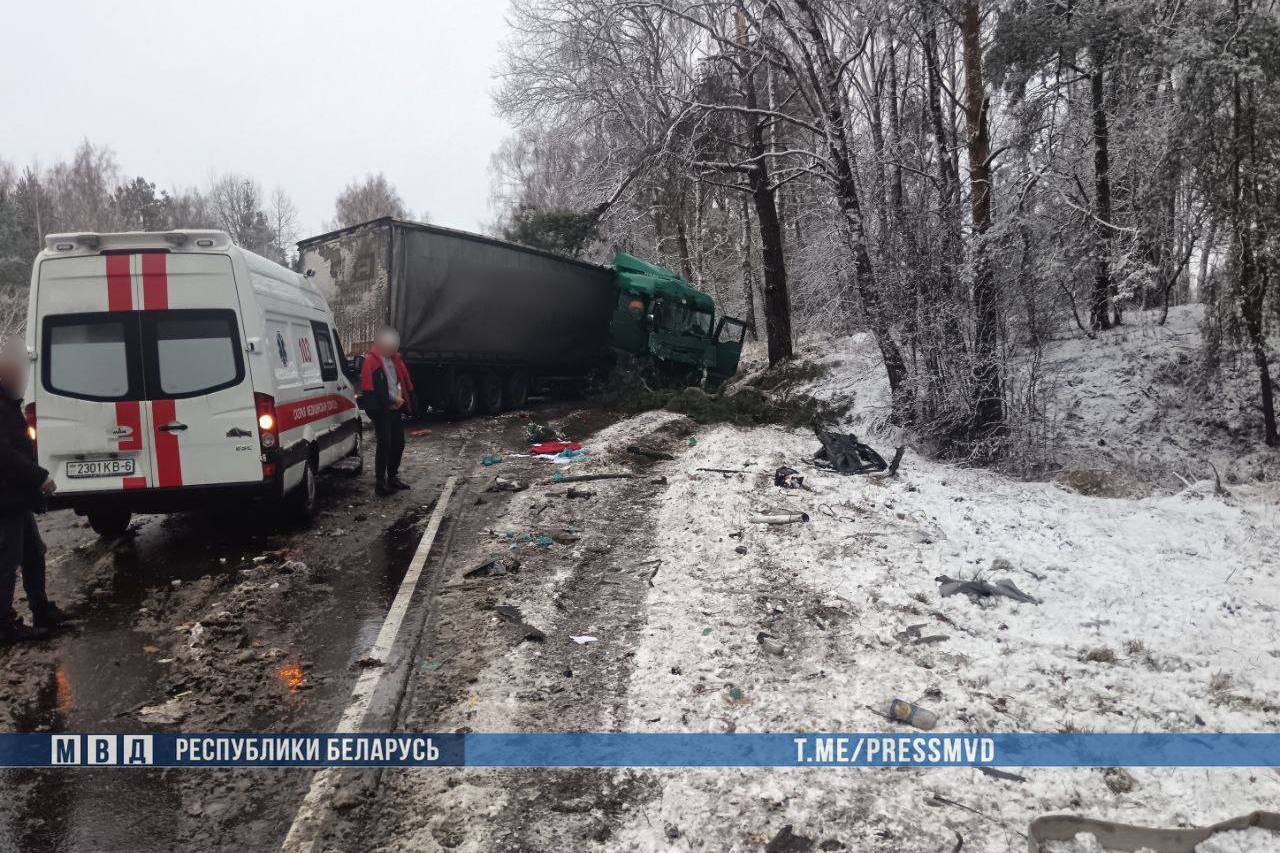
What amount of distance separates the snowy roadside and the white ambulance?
145 inches

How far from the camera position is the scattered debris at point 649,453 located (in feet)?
33.4

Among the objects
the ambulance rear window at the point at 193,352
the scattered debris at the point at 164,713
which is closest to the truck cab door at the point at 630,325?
the ambulance rear window at the point at 193,352

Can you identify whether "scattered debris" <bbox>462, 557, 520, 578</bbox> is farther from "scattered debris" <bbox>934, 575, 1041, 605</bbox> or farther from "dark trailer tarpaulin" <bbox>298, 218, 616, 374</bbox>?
"dark trailer tarpaulin" <bbox>298, 218, 616, 374</bbox>

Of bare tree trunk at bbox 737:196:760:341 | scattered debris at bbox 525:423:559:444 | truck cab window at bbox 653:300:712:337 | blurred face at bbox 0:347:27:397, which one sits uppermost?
bare tree trunk at bbox 737:196:760:341

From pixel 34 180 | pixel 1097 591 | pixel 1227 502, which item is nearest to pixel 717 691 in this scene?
pixel 1097 591

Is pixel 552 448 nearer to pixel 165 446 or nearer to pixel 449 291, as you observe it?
pixel 449 291

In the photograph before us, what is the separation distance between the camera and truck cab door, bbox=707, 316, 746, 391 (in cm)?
1797

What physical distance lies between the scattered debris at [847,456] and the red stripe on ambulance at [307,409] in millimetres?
5738

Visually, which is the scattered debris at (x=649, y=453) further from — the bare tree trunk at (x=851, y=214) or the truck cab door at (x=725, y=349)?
the truck cab door at (x=725, y=349)

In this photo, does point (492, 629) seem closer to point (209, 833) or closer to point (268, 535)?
point (209, 833)

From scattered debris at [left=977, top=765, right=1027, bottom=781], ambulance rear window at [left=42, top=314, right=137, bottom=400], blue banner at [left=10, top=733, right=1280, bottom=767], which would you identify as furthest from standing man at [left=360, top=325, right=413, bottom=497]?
scattered debris at [left=977, top=765, right=1027, bottom=781]

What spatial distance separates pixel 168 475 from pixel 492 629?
3.14 m

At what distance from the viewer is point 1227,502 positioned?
7.26 m

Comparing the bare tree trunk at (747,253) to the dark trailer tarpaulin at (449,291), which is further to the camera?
the bare tree trunk at (747,253)
